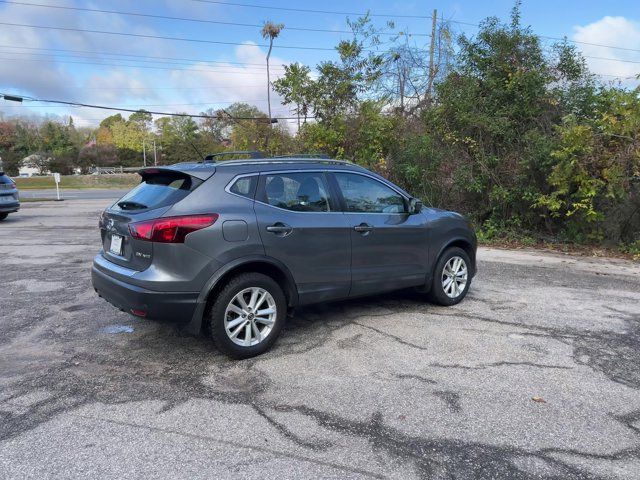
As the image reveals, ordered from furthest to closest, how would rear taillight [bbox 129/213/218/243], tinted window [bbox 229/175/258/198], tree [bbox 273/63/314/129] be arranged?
tree [bbox 273/63/314/129] → tinted window [bbox 229/175/258/198] → rear taillight [bbox 129/213/218/243]

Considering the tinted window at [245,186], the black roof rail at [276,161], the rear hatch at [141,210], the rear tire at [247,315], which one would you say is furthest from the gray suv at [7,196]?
the rear tire at [247,315]

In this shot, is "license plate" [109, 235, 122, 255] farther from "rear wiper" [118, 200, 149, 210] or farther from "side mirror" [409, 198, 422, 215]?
"side mirror" [409, 198, 422, 215]

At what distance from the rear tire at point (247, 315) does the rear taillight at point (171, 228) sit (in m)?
0.56

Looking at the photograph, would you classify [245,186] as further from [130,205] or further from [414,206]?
[414,206]

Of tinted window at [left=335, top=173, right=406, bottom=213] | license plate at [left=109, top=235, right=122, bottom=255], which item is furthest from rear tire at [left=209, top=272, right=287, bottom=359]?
tinted window at [left=335, top=173, right=406, bottom=213]

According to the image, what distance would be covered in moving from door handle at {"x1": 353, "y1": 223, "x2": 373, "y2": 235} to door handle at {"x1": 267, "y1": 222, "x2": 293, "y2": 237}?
32.0 inches

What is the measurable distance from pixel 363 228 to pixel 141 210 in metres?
2.13

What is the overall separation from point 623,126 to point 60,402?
1042 centimetres

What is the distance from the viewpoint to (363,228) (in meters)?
5.12

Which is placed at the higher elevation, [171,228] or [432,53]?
[432,53]

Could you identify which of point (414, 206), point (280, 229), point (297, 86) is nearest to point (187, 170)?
point (280, 229)

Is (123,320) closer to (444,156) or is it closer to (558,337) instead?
(558,337)

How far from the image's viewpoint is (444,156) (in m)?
12.5

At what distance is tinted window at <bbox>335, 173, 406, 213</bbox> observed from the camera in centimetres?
519
